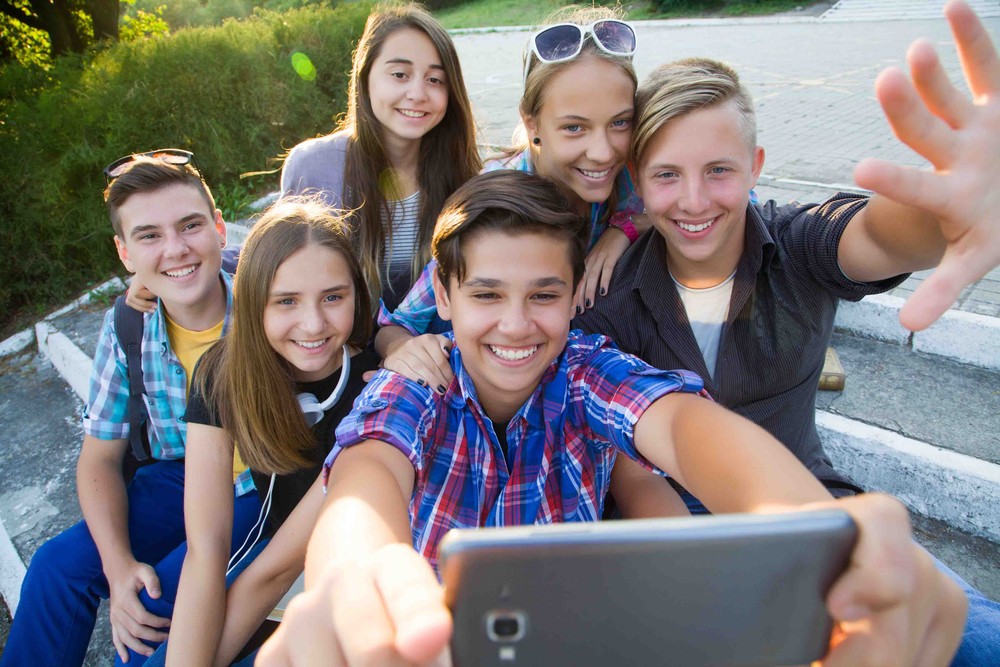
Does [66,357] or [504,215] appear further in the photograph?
[66,357]

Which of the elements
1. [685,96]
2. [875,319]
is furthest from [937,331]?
[685,96]

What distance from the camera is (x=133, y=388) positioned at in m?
2.34

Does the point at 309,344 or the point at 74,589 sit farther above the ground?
the point at 309,344

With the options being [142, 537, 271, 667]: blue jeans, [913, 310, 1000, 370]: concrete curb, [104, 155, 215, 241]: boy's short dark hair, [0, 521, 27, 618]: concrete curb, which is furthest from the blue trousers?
[913, 310, 1000, 370]: concrete curb

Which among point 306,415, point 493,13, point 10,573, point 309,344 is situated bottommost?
point 10,573

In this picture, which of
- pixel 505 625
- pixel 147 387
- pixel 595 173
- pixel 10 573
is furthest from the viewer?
pixel 10 573

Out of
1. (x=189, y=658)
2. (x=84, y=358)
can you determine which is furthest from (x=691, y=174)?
(x=84, y=358)

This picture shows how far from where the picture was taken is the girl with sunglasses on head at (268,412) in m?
1.88

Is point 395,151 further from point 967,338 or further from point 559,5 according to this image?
point 559,5

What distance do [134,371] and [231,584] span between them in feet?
2.90

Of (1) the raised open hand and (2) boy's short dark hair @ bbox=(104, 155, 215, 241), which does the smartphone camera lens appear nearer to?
(1) the raised open hand

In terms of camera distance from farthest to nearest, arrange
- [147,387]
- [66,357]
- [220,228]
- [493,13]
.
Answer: [493,13]
[66,357]
[220,228]
[147,387]

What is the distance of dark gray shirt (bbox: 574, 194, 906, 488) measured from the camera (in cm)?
192

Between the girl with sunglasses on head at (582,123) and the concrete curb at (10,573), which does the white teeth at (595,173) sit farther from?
the concrete curb at (10,573)
